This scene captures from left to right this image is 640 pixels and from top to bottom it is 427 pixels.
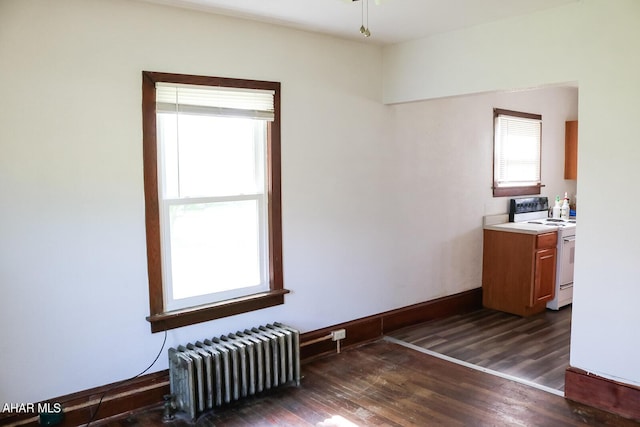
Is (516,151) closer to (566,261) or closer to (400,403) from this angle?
(566,261)

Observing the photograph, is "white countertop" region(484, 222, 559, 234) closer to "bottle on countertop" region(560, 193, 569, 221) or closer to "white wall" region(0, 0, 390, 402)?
"bottle on countertop" region(560, 193, 569, 221)

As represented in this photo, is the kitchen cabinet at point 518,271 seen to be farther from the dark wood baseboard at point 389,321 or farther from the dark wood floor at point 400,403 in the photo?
the dark wood floor at point 400,403

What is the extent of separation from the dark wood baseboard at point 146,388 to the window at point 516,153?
1835 millimetres

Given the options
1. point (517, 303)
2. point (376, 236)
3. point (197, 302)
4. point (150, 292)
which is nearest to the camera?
point (150, 292)

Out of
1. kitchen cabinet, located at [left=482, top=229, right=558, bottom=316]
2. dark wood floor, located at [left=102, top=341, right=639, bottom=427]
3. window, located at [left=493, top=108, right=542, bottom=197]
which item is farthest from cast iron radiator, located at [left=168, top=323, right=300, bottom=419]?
window, located at [left=493, top=108, right=542, bottom=197]

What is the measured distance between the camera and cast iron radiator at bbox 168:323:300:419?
296cm

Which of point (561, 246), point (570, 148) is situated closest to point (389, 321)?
point (561, 246)

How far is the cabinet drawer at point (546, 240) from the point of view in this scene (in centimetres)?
470

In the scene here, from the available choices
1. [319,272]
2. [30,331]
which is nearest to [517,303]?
[319,272]

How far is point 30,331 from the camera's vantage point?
2.70m

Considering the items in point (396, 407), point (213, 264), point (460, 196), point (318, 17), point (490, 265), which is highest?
point (318, 17)

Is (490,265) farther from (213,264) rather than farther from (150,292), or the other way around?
(150,292)

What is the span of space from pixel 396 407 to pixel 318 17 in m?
2.56

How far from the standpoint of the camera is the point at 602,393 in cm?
301
